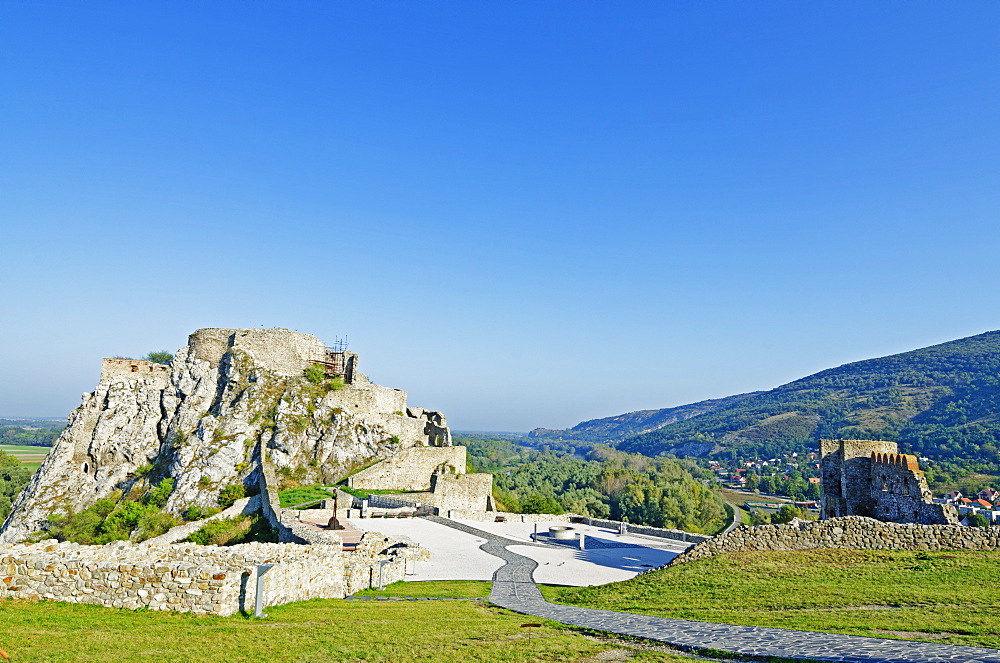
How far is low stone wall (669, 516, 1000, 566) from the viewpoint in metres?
14.7

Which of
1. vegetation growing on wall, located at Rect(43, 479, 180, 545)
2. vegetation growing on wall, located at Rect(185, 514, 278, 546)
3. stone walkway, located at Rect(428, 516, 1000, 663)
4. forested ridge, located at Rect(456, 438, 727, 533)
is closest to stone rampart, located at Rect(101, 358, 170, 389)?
vegetation growing on wall, located at Rect(43, 479, 180, 545)

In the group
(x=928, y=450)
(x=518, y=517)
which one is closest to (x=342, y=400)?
(x=518, y=517)

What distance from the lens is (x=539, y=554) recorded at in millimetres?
21094

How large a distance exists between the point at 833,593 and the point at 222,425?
34382mm

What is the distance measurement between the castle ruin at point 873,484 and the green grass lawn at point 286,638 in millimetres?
14865

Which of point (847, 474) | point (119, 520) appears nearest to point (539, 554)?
point (847, 474)

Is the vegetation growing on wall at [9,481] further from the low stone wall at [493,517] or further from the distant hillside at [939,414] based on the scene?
the distant hillside at [939,414]

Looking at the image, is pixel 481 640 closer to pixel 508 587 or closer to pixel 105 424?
pixel 508 587

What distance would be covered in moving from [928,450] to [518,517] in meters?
139

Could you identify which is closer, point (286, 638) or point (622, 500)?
point (286, 638)

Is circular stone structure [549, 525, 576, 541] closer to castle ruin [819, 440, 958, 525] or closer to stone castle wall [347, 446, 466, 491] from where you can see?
castle ruin [819, 440, 958, 525]

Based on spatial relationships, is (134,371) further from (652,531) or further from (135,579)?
(135,579)

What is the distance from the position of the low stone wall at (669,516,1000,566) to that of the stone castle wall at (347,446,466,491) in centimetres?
2283

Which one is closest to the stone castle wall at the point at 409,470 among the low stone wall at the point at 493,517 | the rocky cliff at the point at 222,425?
the rocky cliff at the point at 222,425
